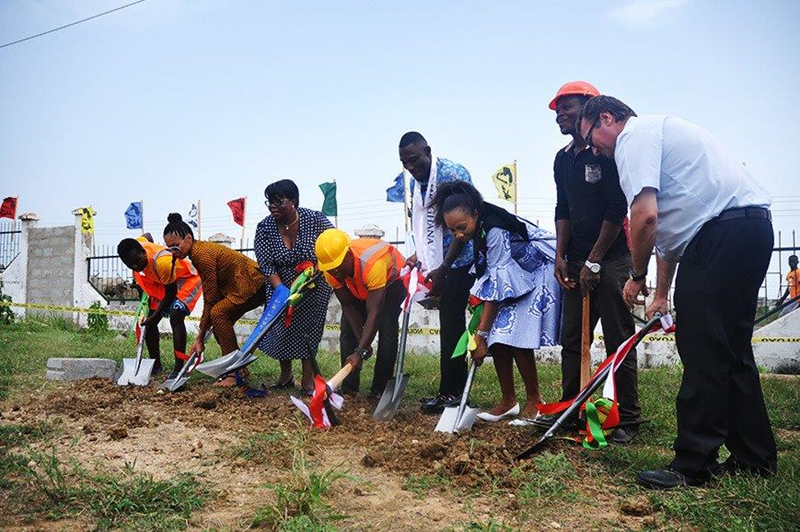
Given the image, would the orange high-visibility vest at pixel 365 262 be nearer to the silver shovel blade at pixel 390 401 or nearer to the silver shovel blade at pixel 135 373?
the silver shovel blade at pixel 390 401

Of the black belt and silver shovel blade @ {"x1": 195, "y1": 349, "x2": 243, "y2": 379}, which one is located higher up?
the black belt

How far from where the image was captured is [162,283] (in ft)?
20.1

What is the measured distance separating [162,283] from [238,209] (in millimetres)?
9286

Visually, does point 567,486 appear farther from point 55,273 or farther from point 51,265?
point 51,265

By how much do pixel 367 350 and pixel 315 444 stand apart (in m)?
0.93

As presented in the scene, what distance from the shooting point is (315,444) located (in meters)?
3.45

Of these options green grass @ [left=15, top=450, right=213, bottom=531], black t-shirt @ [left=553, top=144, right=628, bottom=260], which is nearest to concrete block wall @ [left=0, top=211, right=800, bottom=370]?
green grass @ [left=15, top=450, right=213, bottom=531]

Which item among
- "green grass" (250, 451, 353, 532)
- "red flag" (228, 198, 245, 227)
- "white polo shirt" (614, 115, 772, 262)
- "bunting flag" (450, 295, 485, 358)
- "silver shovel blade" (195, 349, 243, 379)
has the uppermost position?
"red flag" (228, 198, 245, 227)

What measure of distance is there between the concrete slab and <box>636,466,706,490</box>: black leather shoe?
16.6ft

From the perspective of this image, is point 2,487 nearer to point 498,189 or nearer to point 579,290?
point 579,290

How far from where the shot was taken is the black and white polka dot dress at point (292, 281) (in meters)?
5.10

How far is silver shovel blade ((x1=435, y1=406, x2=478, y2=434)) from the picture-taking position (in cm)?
371

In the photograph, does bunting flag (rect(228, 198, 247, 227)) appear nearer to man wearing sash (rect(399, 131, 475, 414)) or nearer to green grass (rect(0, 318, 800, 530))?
man wearing sash (rect(399, 131, 475, 414))

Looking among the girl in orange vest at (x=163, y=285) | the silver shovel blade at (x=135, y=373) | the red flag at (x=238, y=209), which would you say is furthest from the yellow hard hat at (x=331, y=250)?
the red flag at (x=238, y=209)
